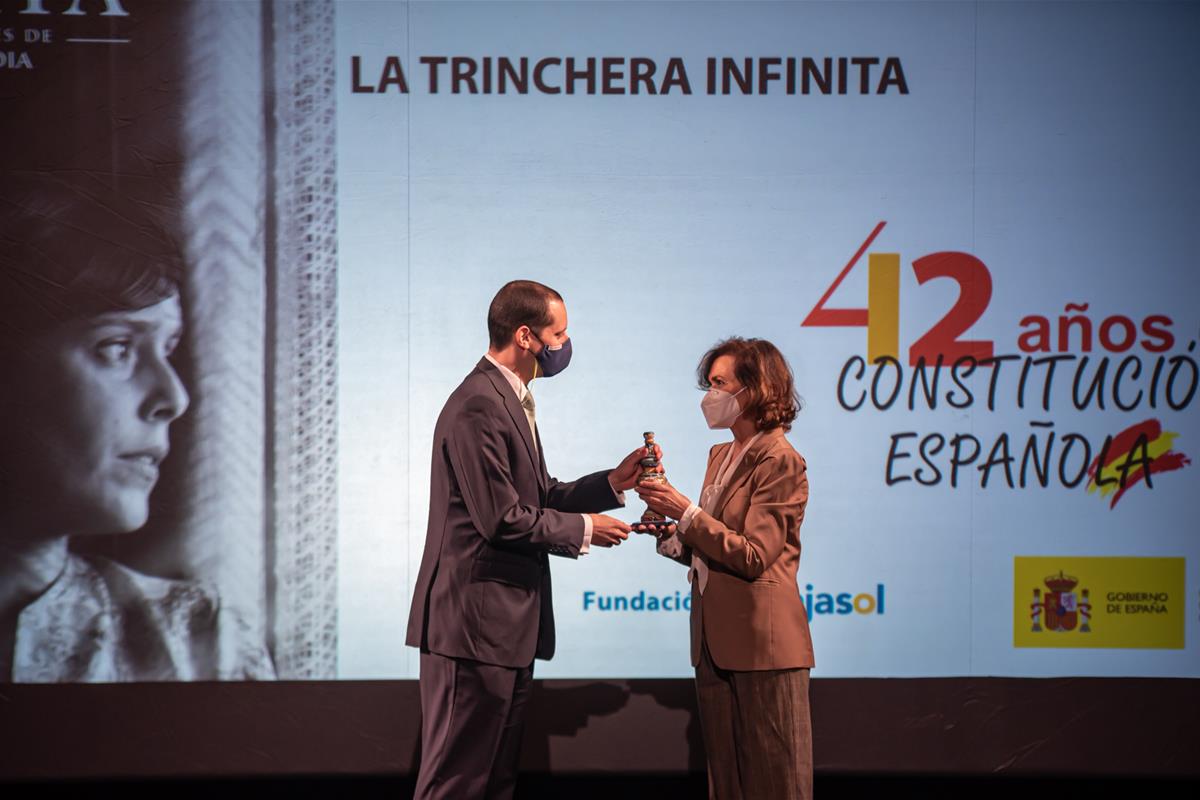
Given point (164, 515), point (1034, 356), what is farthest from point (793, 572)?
point (164, 515)

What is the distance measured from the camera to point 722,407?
2.97 meters

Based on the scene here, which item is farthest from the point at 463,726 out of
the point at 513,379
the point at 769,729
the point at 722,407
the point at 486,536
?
the point at 722,407

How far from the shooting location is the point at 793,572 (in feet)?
9.54

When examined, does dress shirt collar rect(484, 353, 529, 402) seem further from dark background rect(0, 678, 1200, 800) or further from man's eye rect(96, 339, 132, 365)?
man's eye rect(96, 339, 132, 365)

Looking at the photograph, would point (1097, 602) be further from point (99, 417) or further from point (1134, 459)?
point (99, 417)

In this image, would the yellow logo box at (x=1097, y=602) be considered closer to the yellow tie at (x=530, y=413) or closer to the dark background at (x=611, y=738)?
the dark background at (x=611, y=738)

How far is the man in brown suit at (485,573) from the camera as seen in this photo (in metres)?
2.81

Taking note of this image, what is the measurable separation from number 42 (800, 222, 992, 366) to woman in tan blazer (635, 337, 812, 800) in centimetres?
109

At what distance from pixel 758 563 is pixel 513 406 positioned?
2.74 ft

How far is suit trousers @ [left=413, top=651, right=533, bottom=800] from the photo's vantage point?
9.25 feet

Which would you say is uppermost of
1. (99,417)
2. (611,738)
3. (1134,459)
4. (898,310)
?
(898,310)

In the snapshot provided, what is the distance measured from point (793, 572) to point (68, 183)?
309cm

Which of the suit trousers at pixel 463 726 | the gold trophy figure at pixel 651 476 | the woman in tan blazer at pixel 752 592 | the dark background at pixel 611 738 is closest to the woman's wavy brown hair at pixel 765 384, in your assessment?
the woman in tan blazer at pixel 752 592

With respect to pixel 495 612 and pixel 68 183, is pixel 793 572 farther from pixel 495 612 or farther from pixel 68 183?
pixel 68 183
